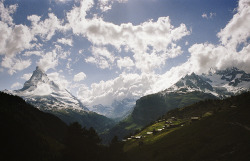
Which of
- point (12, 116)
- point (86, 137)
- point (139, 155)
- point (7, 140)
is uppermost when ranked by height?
point (12, 116)

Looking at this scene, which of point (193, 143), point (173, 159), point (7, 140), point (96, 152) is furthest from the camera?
point (96, 152)

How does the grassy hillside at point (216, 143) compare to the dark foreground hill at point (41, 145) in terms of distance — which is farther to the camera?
the dark foreground hill at point (41, 145)

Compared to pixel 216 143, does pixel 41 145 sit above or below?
above

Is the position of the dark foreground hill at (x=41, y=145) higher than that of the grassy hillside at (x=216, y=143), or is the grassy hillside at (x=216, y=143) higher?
the dark foreground hill at (x=41, y=145)

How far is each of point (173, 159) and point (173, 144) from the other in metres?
15.1

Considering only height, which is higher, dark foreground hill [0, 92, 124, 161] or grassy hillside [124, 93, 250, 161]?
dark foreground hill [0, 92, 124, 161]

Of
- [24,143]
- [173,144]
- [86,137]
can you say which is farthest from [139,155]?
[24,143]

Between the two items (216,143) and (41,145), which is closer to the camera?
(216,143)

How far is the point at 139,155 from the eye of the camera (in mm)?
94062

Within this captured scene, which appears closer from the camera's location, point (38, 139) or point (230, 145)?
point (230, 145)

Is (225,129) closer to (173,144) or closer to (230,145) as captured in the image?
(230,145)

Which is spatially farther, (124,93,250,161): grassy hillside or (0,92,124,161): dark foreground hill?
(0,92,124,161): dark foreground hill

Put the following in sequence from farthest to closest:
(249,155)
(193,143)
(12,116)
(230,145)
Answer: (12,116) < (193,143) < (230,145) < (249,155)

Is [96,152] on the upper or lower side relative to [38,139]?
lower
